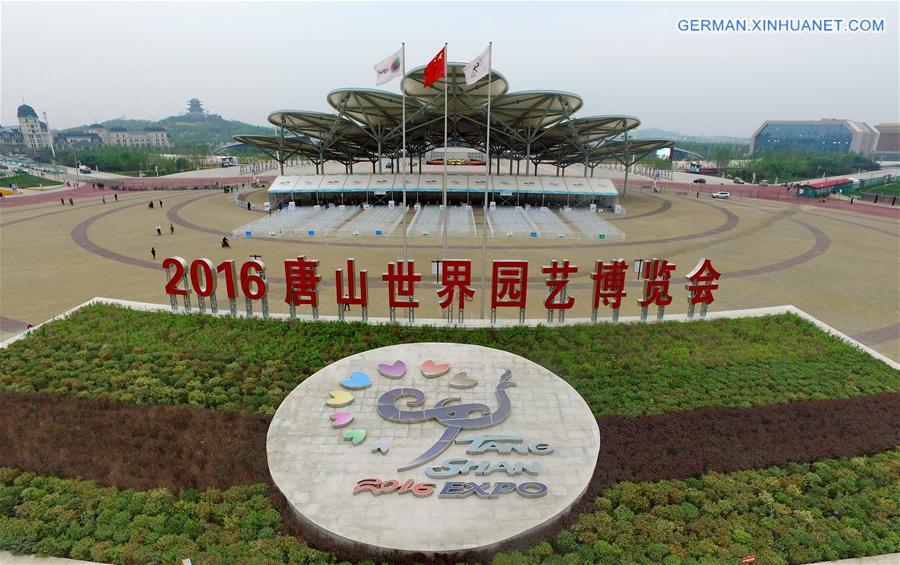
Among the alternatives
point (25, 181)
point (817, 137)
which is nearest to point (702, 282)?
point (25, 181)

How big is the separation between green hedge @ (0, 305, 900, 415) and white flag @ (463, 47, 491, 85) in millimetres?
11000

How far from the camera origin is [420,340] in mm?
18938

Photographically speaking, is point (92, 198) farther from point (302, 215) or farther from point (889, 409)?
point (889, 409)

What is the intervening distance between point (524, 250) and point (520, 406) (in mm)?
23801

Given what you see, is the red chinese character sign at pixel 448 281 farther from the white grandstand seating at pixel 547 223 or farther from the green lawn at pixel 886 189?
the green lawn at pixel 886 189

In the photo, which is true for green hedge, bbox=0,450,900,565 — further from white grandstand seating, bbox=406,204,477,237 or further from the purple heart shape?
white grandstand seating, bbox=406,204,477,237

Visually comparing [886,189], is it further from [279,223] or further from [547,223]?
[279,223]

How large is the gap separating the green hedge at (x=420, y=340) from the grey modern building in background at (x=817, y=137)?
177 m

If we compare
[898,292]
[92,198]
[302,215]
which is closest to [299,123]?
[302,215]

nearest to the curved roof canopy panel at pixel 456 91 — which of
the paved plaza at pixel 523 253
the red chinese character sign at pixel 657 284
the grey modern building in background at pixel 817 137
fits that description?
the paved plaza at pixel 523 253

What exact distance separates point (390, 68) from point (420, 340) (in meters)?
12.6

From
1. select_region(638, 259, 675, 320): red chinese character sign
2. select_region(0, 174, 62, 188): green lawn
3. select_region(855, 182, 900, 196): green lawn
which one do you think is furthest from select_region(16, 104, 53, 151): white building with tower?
select_region(855, 182, 900, 196): green lawn

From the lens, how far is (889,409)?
14.9 metres

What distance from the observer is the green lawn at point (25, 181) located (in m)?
82.5
